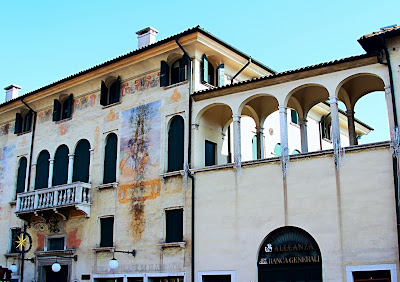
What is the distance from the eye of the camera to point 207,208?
17.7 m

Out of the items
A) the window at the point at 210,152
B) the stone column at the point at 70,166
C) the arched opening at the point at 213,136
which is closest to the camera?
the arched opening at the point at 213,136

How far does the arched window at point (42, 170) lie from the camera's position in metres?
23.7

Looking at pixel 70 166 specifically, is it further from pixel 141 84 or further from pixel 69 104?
pixel 141 84

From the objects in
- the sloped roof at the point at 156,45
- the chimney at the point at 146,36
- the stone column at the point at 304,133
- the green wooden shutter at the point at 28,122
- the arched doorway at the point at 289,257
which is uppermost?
the chimney at the point at 146,36

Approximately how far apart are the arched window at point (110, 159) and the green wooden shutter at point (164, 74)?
301 cm

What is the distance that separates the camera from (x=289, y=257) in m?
15.9

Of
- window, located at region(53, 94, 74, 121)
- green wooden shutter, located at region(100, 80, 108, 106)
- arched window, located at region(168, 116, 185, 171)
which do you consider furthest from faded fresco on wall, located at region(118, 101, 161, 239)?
window, located at region(53, 94, 74, 121)

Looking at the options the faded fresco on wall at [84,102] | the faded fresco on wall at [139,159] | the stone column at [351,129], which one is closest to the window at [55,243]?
the faded fresco on wall at [139,159]

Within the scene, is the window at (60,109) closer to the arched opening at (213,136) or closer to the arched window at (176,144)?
the arched window at (176,144)

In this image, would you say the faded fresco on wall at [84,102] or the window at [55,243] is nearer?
the window at [55,243]

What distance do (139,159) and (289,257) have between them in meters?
6.82

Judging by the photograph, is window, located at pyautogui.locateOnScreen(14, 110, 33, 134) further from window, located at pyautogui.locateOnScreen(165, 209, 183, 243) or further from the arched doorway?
the arched doorway

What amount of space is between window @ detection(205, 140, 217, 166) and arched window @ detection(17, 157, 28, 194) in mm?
9874

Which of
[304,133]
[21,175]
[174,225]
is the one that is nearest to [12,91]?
[21,175]
